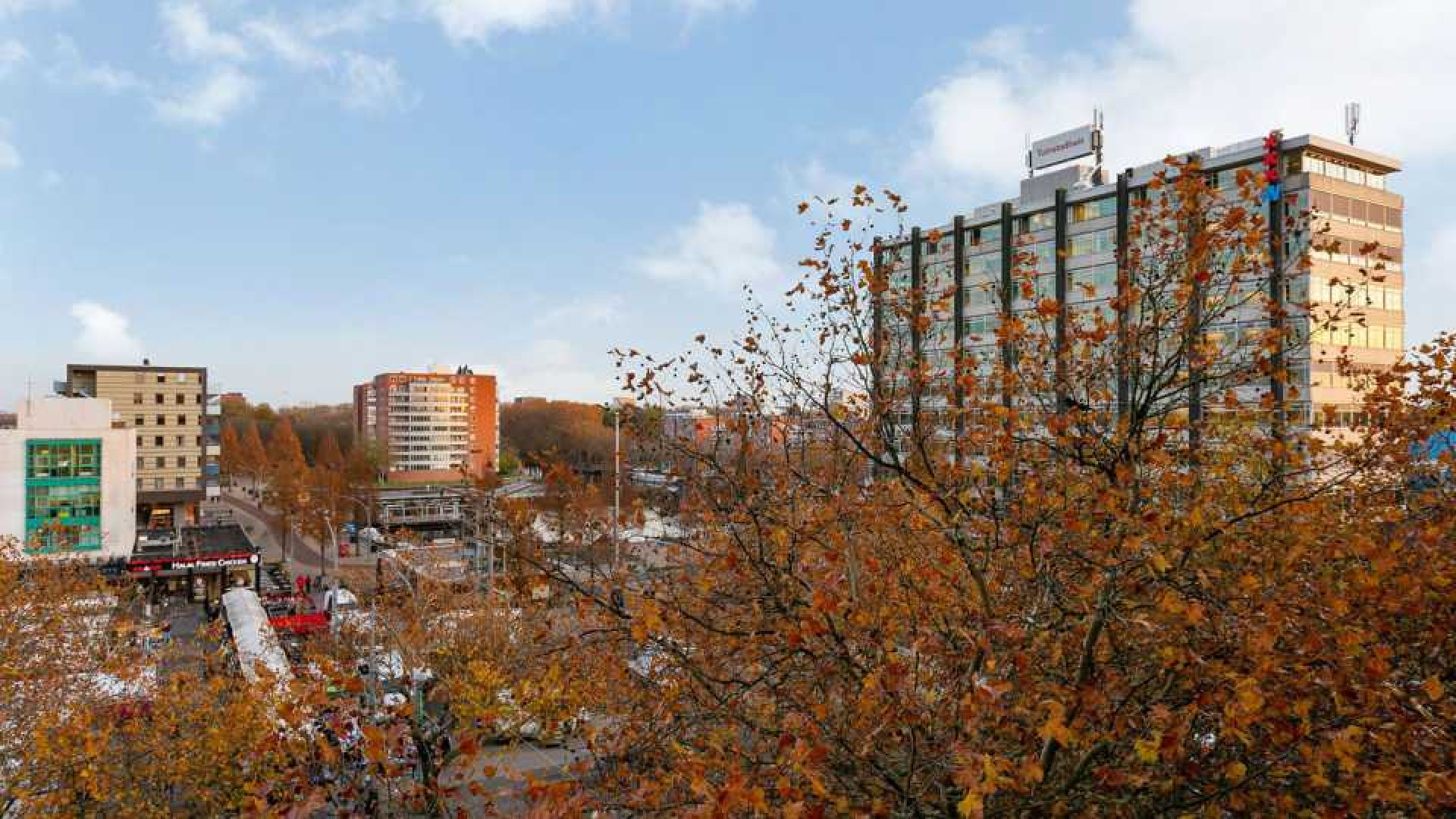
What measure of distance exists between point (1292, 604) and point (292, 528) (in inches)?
2902

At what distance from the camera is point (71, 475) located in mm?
45875

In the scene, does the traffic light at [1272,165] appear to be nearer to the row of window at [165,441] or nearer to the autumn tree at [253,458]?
the row of window at [165,441]

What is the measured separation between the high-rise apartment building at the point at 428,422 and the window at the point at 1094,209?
8118 cm

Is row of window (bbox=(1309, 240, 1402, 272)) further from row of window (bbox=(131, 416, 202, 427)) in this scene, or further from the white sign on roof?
row of window (bbox=(131, 416, 202, 427))

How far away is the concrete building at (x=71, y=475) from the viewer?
4416 cm

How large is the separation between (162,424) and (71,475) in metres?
19.4

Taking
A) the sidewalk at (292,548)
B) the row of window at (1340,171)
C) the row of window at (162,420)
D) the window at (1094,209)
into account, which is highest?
the row of window at (1340,171)

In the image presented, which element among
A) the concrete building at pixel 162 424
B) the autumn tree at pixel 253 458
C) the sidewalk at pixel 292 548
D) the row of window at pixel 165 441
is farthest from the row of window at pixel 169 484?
the autumn tree at pixel 253 458

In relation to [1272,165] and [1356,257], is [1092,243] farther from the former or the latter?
[1356,257]

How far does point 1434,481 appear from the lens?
11.4m

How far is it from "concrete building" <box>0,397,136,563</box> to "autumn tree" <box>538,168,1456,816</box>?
4789 centimetres

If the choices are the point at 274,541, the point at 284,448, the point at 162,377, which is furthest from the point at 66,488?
Answer: the point at 284,448

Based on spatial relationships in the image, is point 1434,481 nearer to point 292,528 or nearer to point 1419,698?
point 1419,698

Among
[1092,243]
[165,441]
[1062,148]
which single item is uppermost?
[1062,148]
